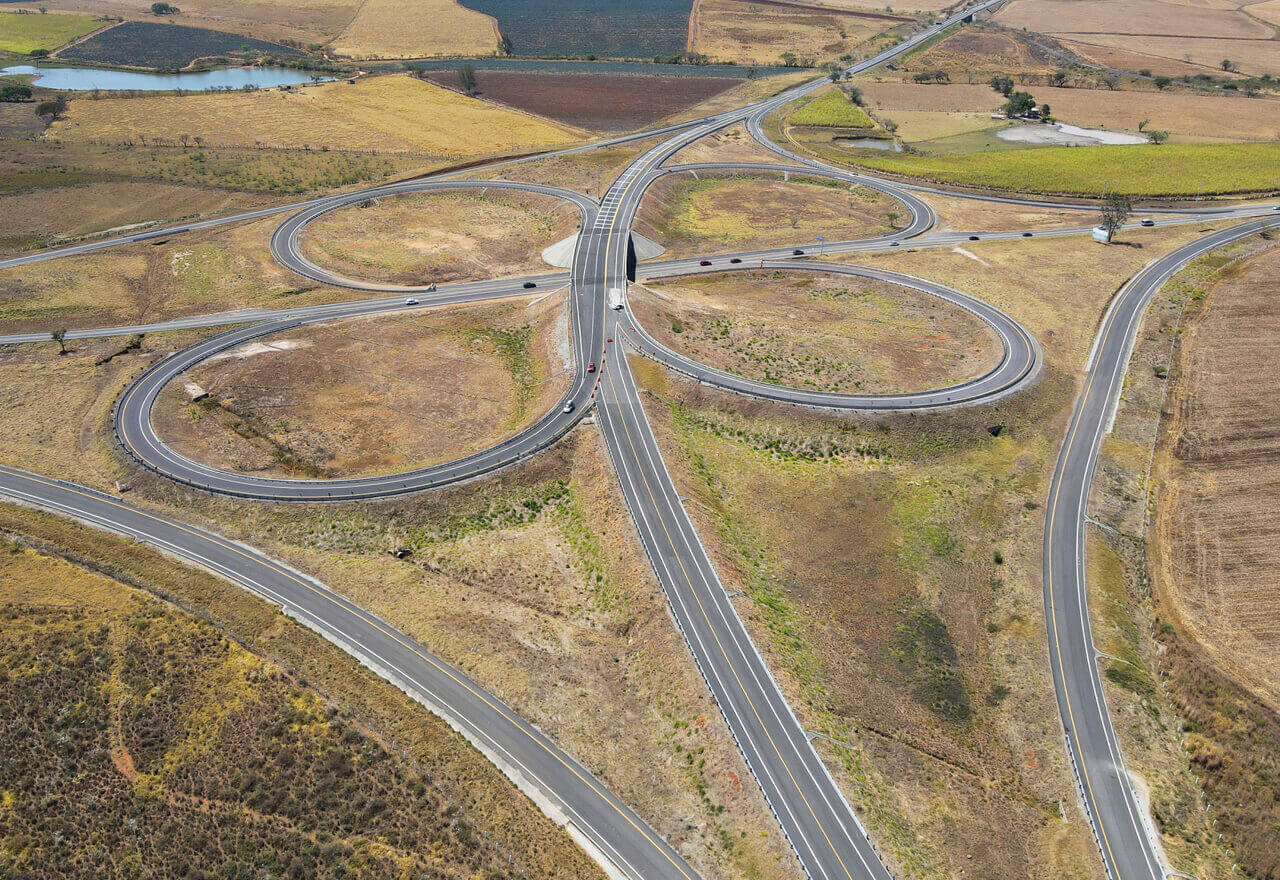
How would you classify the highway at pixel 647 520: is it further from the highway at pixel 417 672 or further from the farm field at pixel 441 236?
the farm field at pixel 441 236

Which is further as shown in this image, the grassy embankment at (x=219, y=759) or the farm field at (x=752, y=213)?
the farm field at (x=752, y=213)

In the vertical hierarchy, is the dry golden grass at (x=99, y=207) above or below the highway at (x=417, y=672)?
above

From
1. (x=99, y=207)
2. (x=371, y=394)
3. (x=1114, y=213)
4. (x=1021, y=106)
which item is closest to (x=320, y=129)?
(x=99, y=207)

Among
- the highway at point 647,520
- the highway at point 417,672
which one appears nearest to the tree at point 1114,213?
the highway at point 647,520

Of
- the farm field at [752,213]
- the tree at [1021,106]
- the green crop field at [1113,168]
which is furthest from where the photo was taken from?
the tree at [1021,106]

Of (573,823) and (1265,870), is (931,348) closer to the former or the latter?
(1265,870)

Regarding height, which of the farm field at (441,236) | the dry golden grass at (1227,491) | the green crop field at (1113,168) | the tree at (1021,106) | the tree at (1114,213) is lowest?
the dry golden grass at (1227,491)

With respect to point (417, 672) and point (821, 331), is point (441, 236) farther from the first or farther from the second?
point (417, 672)
